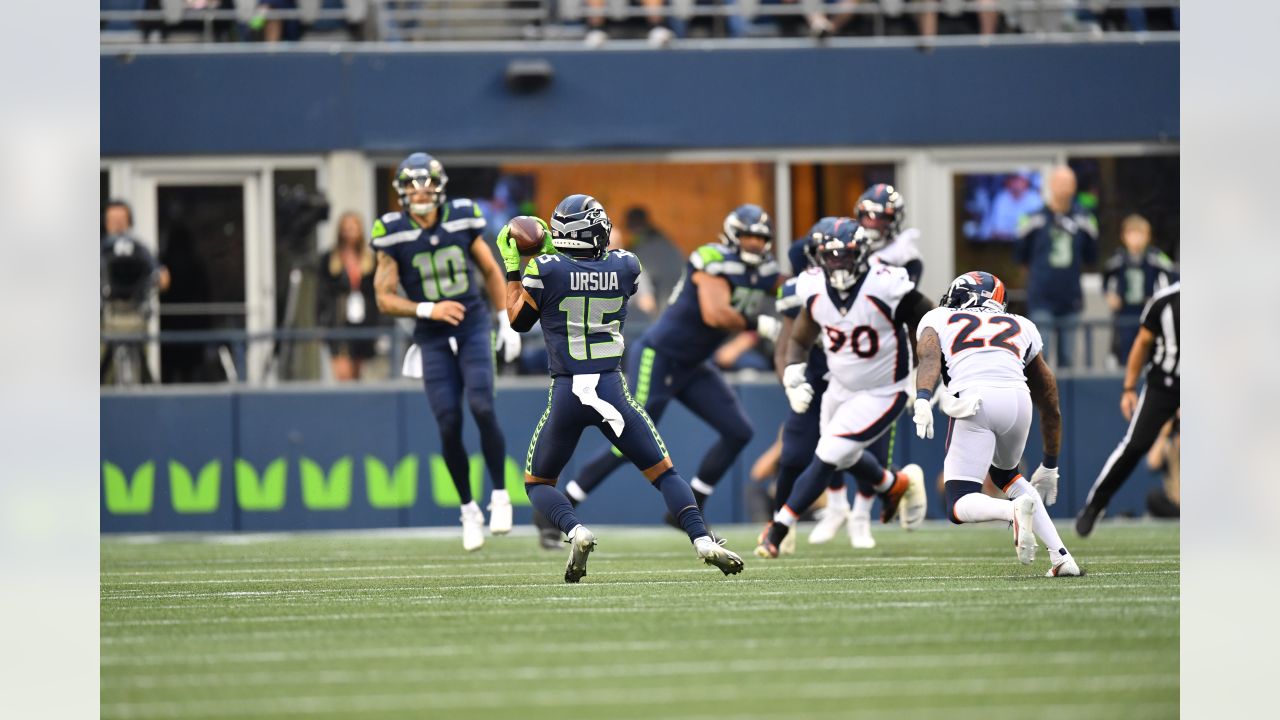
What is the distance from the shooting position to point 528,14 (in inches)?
609

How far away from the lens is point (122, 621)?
7.16 metres

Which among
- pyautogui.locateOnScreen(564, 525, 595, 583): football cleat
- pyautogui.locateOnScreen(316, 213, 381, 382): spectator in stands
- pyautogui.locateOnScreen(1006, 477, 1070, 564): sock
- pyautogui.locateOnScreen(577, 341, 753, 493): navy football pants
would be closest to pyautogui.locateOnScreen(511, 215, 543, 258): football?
pyautogui.locateOnScreen(564, 525, 595, 583): football cleat

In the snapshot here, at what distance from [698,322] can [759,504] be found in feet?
11.3

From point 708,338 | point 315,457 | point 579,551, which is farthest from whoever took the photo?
point 315,457

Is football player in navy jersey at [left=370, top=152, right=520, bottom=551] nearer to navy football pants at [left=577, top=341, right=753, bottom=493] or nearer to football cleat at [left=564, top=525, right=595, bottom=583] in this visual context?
navy football pants at [left=577, top=341, right=753, bottom=493]

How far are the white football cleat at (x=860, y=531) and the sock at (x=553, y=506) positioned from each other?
116 inches

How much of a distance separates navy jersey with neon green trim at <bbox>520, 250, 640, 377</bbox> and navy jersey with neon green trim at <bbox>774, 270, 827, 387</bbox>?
168 centimetres

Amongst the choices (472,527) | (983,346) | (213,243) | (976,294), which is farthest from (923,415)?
(213,243)

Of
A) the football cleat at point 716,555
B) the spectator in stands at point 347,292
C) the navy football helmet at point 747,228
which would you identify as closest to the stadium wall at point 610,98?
the spectator in stands at point 347,292

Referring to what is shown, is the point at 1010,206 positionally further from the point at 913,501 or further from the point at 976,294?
the point at 976,294

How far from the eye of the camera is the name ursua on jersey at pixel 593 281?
26.7 ft

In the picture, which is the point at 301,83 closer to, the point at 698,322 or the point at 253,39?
the point at 253,39

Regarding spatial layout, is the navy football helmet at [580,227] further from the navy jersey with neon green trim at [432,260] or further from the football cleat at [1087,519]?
the football cleat at [1087,519]

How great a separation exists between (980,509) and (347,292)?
7672mm
